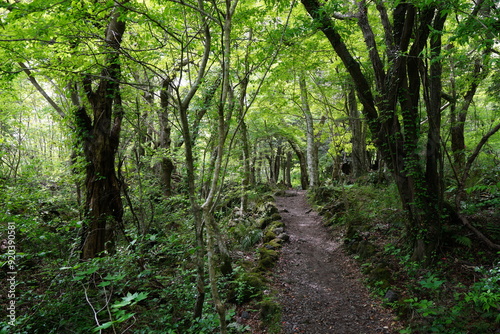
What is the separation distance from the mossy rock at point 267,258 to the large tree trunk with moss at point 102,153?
11.2 ft

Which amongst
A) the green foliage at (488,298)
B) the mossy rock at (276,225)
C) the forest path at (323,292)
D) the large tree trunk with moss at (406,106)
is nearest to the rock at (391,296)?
the forest path at (323,292)

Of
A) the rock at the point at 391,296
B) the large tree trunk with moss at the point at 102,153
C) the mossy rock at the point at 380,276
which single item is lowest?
the rock at the point at 391,296

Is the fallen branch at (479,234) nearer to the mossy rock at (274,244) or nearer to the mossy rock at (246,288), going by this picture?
the mossy rock at (246,288)

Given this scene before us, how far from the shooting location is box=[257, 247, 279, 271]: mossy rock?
6.50 meters

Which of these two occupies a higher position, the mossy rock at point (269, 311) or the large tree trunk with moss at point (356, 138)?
the large tree trunk with moss at point (356, 138)

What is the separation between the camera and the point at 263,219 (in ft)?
32.7

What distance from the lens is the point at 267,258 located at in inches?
265

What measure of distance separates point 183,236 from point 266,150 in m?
16.5

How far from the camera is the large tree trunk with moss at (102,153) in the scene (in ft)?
17.4

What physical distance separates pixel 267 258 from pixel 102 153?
4.56 m

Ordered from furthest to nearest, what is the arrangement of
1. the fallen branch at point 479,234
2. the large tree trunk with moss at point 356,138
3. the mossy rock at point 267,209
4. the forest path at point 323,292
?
the large tree trunk with moss at point 356,138
the mossy rock at point 267,209
the fallen branch at point 479,234
the forest path at point 323,292

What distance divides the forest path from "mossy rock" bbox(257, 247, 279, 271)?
18 centimetres

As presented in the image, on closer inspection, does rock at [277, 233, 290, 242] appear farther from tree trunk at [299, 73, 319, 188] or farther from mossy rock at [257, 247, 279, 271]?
tree trunk at [299, 73, 319, 188]

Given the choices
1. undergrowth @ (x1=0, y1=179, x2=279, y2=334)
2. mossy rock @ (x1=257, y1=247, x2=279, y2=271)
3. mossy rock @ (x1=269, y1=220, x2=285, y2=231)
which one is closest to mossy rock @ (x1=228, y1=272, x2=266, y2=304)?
undergrowth @ (x1=0, y1=179, x2=279, y2=334)
